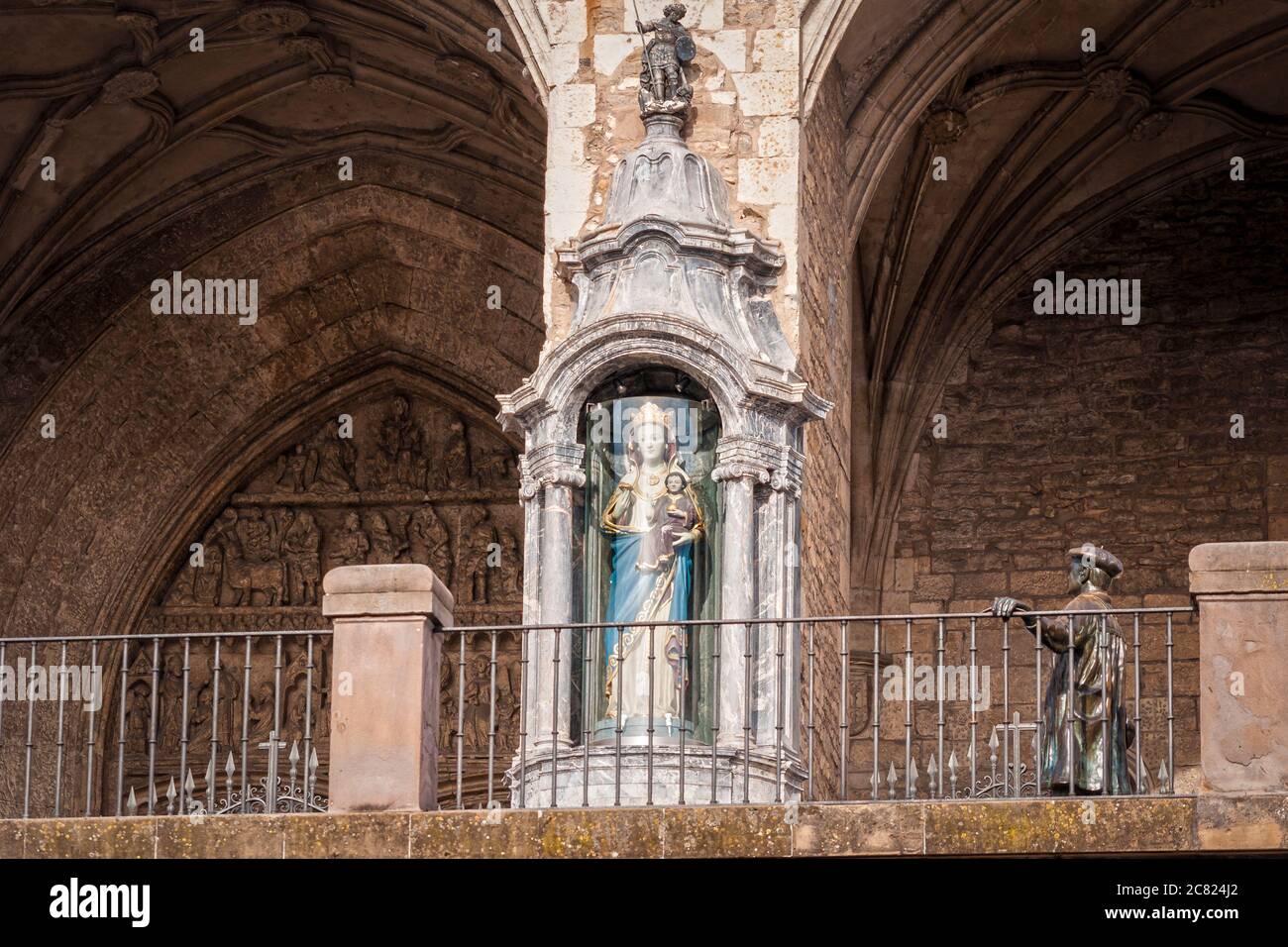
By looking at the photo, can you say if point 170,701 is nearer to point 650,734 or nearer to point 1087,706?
point 650,734

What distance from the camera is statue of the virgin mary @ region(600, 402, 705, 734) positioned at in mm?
14109

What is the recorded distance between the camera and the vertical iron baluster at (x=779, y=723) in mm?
13367

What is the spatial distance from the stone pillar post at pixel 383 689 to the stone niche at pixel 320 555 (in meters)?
6.22

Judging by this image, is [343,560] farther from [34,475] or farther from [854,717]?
[854,717]

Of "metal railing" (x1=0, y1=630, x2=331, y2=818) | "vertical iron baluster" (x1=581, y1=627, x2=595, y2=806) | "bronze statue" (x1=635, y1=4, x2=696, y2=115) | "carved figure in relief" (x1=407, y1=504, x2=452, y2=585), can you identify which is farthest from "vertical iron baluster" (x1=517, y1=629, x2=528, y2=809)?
"carved figure in relief" (x1=407, y1=504, x2=452, y2=585)

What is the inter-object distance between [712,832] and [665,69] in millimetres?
3916

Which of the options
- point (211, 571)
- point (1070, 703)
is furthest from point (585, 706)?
point (211, 571)

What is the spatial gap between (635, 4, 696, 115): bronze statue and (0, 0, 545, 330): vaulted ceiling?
2502 millimetres

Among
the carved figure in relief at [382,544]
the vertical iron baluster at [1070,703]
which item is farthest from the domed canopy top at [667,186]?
the carved figure in relief at [382,544]

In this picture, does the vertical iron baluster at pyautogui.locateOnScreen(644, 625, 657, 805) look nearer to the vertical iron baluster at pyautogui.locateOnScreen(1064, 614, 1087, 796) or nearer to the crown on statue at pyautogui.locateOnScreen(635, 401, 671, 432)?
the crown on statue at pyautogui.locateOnScreen(635, 401, 671, 432)

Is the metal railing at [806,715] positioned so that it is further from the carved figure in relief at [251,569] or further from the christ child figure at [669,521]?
the carved figure in relief at [251,569]

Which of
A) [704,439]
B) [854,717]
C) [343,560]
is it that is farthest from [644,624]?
[343,560]

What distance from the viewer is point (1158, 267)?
19.4 meters

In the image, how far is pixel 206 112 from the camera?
18969 mm
